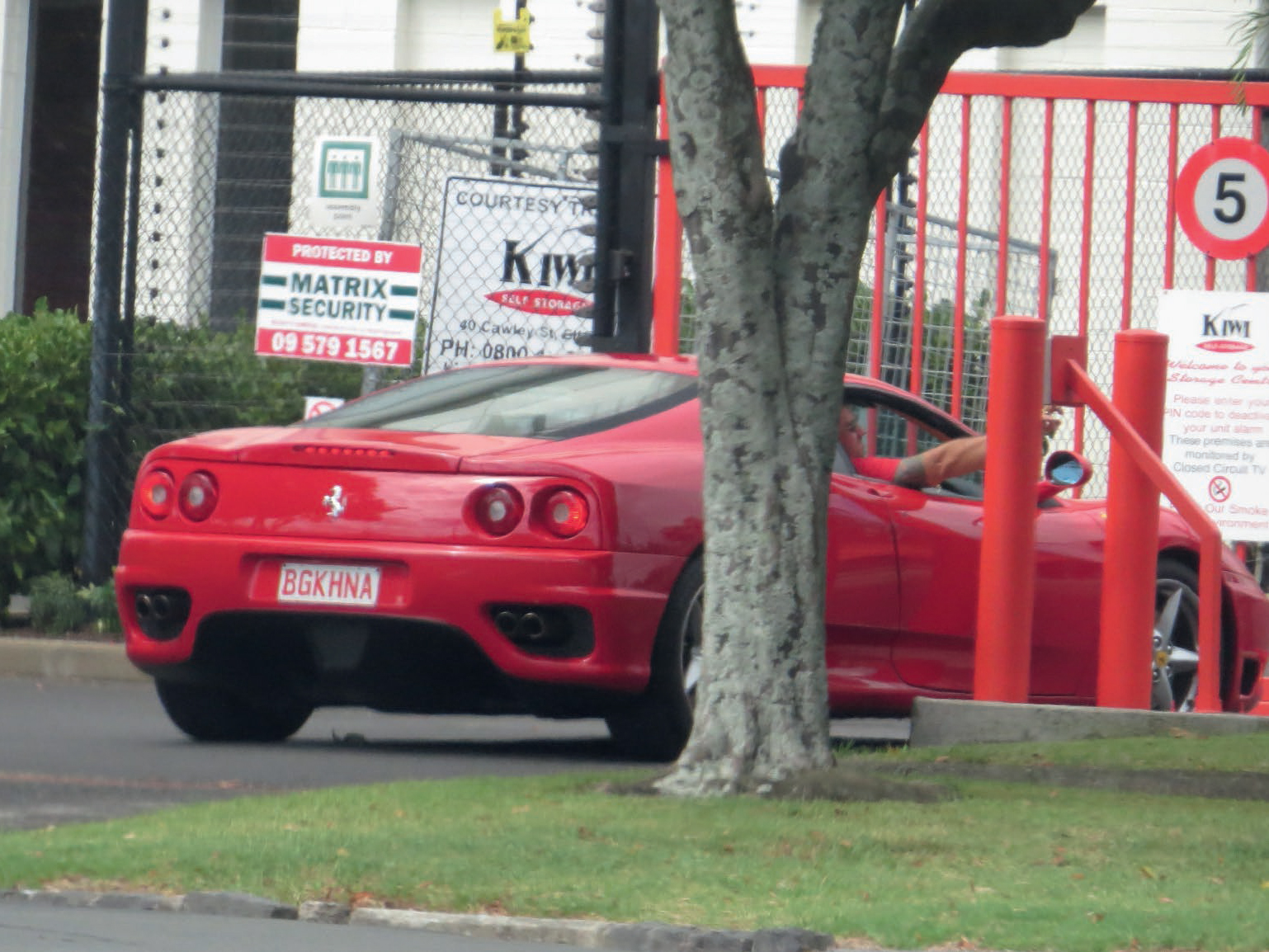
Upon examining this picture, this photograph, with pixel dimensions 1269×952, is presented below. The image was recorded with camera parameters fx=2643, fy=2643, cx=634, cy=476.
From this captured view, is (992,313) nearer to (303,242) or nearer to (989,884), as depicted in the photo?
(303,242)

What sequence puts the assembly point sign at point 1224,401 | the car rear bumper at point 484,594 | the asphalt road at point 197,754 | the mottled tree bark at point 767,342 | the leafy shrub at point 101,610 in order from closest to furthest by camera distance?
1. the mottled tree bark at point 767,342
2. the asphalt road at point 197,754
3. the car rear bumper at point 484,594
4. the assembly point sign at point 1224,401
5. the leafy shrub at point 101,610

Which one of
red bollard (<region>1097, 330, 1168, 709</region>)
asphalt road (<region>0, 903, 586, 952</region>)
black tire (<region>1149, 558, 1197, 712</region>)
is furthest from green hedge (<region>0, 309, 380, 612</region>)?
asphalt road (<region>0, 903, 586, 952</region>)

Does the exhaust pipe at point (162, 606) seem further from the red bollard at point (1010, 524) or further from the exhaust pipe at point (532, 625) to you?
the red bollard at point (1010, 524)

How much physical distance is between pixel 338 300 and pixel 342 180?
1.02 metres

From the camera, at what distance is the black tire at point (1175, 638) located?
Result: 9.18 metres

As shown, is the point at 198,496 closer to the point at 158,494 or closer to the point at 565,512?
the point at 158,494

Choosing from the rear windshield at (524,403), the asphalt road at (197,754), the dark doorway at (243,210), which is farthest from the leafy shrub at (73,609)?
the rear windshield at (524,403)

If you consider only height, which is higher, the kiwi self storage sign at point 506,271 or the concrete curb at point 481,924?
the kiwi self storage sign at point 506,271

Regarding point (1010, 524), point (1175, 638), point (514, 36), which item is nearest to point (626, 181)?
point (1175, 638)

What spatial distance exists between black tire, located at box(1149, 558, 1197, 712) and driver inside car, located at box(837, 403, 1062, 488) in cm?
81

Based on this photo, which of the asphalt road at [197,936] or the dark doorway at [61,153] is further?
the dark doorway at [61,153]

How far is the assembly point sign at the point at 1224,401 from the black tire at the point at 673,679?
3.98 metres

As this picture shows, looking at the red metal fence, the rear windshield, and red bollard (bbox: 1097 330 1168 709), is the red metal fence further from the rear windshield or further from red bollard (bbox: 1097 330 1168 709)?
the rear windshield

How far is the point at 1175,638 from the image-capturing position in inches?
372
